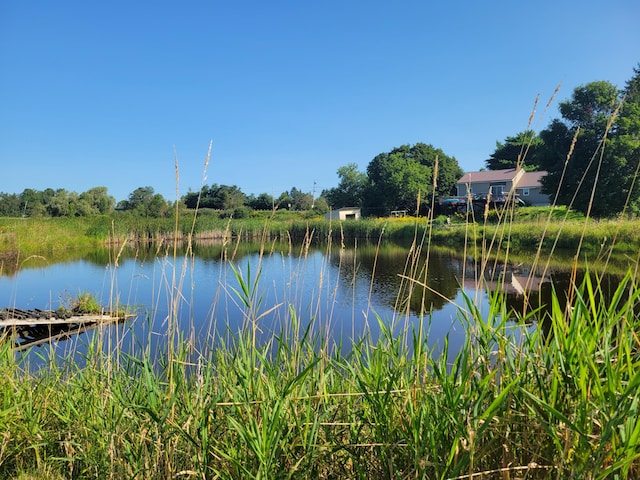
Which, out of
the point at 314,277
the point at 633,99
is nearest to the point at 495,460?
the point at 314,277

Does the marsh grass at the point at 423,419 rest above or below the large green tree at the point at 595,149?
below

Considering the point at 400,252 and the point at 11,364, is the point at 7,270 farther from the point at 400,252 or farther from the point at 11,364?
the point at 400,252

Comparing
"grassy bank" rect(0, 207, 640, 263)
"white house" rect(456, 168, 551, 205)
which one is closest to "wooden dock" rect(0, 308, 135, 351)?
"grassy bank" rect(0, 207, 640, 263)

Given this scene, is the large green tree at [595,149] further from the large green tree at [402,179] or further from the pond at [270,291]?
the large green tree at [402,179]

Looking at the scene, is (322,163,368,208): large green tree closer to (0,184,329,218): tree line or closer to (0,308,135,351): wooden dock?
(0,184,329,218): tree line

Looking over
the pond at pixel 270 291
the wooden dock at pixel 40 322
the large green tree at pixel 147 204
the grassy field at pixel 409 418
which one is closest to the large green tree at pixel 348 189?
the large green tree at pixel 147 204

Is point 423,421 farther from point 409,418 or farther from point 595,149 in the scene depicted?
point 595,149

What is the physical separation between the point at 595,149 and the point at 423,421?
2428 centimetres

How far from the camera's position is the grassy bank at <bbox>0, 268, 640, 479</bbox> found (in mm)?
1222

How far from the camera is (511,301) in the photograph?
38.8 ft

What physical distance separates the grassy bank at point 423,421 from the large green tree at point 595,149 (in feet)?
77.5

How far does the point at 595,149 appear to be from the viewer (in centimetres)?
2122

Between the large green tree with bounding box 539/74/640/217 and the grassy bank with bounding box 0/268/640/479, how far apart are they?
23.6m

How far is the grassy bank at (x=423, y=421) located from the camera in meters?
1.22
